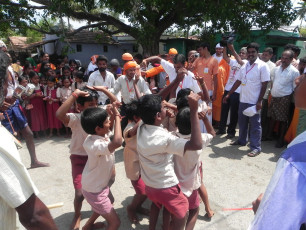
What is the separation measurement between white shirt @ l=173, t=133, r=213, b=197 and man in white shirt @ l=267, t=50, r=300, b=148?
2953 mm

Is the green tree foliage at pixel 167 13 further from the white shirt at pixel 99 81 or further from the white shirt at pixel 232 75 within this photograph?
the white shirt at pixel 99 81

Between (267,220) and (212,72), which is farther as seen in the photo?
(212,72)

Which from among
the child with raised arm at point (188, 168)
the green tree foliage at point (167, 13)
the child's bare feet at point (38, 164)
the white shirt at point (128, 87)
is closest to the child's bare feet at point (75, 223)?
the child with raised arm at point (188, 168)

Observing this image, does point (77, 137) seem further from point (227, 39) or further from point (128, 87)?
point (227, 39)

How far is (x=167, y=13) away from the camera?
11398mm

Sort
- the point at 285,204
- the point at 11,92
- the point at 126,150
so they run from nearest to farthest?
1. the point at 285,204
2. the point at 126,150
3. the point at 11,92

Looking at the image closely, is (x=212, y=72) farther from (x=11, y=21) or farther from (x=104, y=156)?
(x=11, y=21)

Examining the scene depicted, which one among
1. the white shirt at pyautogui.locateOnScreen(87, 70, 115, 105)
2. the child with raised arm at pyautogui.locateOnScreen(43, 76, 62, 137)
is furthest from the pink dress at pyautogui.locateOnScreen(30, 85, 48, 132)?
the white shirt at pyautogui.locateOnScreen(87, 70, 115, 105)

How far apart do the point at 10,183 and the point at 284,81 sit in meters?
4.59

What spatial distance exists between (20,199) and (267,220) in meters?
0.95

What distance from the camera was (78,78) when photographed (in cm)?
540

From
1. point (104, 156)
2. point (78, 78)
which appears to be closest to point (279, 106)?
point (104, 156)

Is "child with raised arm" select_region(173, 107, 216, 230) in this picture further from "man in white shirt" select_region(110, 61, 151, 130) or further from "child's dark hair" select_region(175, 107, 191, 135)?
"man in white shirt" select_region(110, 61, 151, 130)

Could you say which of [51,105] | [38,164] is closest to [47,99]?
[51,105]
